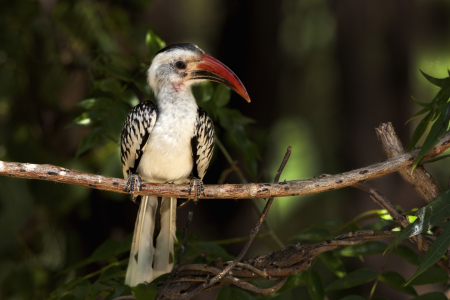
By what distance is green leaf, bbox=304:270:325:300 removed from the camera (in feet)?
4.23

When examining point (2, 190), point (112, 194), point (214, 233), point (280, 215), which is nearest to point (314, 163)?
point (280, 215)

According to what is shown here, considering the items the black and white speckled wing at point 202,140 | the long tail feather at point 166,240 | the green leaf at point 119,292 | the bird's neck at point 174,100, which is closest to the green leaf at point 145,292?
the green leaf at point 119,292

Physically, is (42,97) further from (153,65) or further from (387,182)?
(387,182)

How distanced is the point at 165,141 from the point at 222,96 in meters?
0.38

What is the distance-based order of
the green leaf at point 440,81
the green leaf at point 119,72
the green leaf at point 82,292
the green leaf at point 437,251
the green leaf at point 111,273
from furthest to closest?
the green leaf at point 119,72
the green leaf at point 111,273
the green leaf at point 82,292
the green leaf at point 440,81
the green leaf at point 437,251

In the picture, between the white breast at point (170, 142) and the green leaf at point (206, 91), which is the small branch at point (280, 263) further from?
the green leaf at point (206, 91)

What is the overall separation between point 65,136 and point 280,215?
5.06ft

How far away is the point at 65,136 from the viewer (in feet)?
8.74

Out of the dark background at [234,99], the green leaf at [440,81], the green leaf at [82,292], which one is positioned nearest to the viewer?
the green leaf at [440,81]

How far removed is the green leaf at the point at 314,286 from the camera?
1289mm

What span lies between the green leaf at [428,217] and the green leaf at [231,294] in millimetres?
550

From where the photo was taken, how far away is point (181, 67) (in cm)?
176

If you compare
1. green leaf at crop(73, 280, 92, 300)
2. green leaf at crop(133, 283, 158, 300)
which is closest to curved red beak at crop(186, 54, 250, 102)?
green leaf at crop(133, 283, 158, 300)

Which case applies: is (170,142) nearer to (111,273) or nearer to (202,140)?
(202,140)
